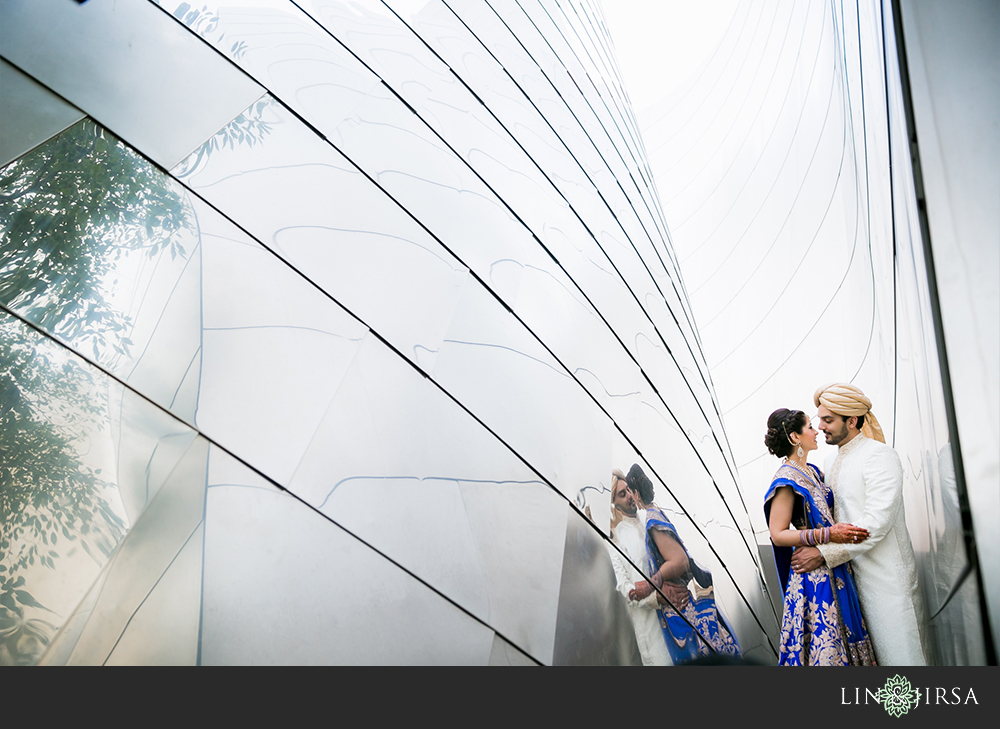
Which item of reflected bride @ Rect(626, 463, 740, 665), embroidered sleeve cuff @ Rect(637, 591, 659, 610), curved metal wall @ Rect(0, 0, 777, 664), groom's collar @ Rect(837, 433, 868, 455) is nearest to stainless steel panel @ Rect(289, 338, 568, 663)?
curved metal wall @ Rect(0, 0, 777, 664)

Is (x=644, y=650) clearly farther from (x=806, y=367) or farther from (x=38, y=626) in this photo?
(x=806, y=367)

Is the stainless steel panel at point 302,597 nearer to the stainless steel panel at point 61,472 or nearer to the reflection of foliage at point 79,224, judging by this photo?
the stainless steel panel at point 61,472

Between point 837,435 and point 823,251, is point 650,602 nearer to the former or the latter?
point 837,435

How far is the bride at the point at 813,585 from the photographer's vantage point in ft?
9.33

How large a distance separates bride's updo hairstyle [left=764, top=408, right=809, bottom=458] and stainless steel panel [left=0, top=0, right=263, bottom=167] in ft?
11.6

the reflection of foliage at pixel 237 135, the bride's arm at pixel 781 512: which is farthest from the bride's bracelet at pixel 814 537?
the reflection of foliage at pixel 237 135

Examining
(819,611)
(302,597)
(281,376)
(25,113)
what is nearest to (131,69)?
(25,113)

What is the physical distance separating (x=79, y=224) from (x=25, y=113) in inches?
22.5

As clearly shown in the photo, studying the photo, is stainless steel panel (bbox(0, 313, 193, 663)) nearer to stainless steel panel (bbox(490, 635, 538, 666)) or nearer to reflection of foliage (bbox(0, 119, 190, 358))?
reflection of foliage (bbox(0, 119, 190, 358))

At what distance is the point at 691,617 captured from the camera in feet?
10.9

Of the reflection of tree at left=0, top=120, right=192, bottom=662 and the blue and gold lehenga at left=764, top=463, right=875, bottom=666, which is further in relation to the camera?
the blue and gold lehenga at left=764, top=463, right=875, bottom=666

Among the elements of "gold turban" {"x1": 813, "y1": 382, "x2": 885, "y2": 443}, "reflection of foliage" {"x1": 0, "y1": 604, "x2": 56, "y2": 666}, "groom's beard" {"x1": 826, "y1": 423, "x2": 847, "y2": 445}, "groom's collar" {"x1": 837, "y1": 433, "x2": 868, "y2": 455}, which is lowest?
"reflection of foliage" {"x1": 0, "y1": 604, "x2": 56, "y2": 666}

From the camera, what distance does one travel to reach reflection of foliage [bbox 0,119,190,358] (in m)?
2.43
